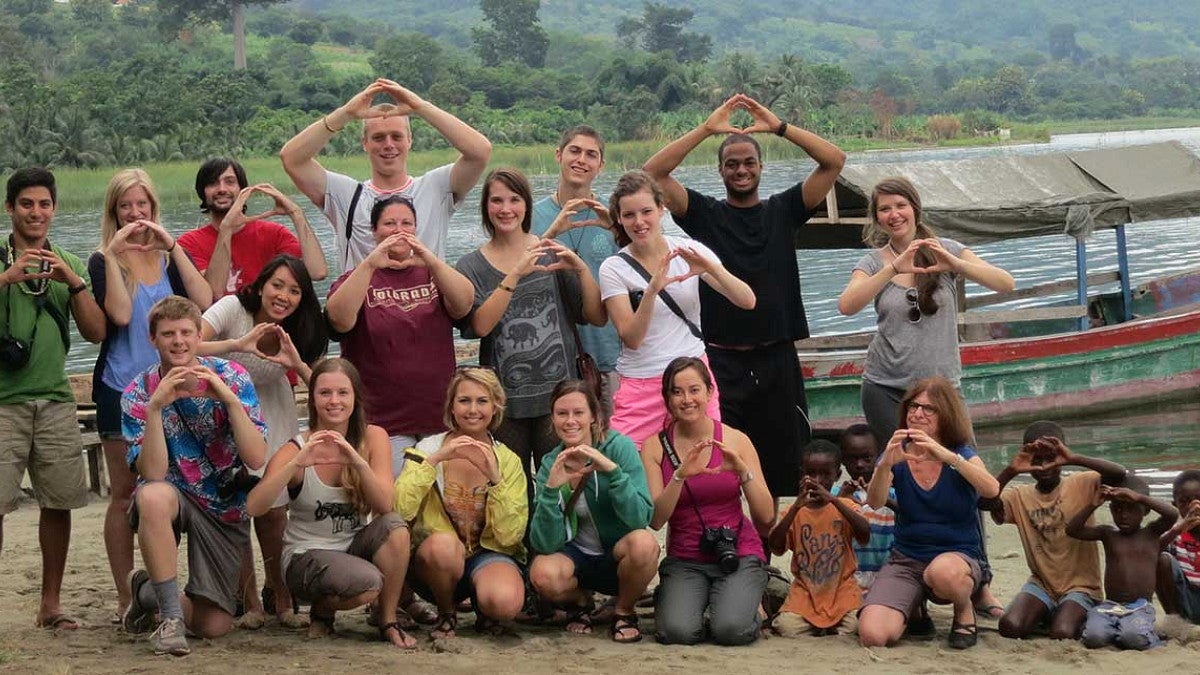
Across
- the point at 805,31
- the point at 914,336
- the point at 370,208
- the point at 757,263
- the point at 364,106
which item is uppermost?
the point at 805,31

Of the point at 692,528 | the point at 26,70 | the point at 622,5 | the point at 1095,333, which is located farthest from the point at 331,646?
the point at 622,5

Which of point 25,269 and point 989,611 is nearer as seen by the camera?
point 25,269

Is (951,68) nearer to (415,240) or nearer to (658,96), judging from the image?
(658,96)

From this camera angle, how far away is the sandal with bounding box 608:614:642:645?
19.2 feet

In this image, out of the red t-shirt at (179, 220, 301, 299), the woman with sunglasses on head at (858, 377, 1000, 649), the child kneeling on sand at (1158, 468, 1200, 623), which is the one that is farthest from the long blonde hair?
the child kneeling on sand at (1158, 468, 1200, 623)

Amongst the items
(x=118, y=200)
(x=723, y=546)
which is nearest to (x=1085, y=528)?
(x=723, y=546)

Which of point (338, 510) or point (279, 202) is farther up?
point (279, 202)

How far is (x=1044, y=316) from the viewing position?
13.1 meters

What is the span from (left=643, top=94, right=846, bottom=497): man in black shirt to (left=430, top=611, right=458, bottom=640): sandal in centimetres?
136

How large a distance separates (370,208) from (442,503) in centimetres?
122

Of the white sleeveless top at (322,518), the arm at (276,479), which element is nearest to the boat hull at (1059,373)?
the white sleeveless top at (322,518)

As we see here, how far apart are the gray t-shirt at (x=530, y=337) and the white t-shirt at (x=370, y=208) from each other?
0.79 ft

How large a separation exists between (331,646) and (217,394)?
98 centimetres

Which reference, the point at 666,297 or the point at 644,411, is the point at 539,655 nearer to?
the point at 644,411
